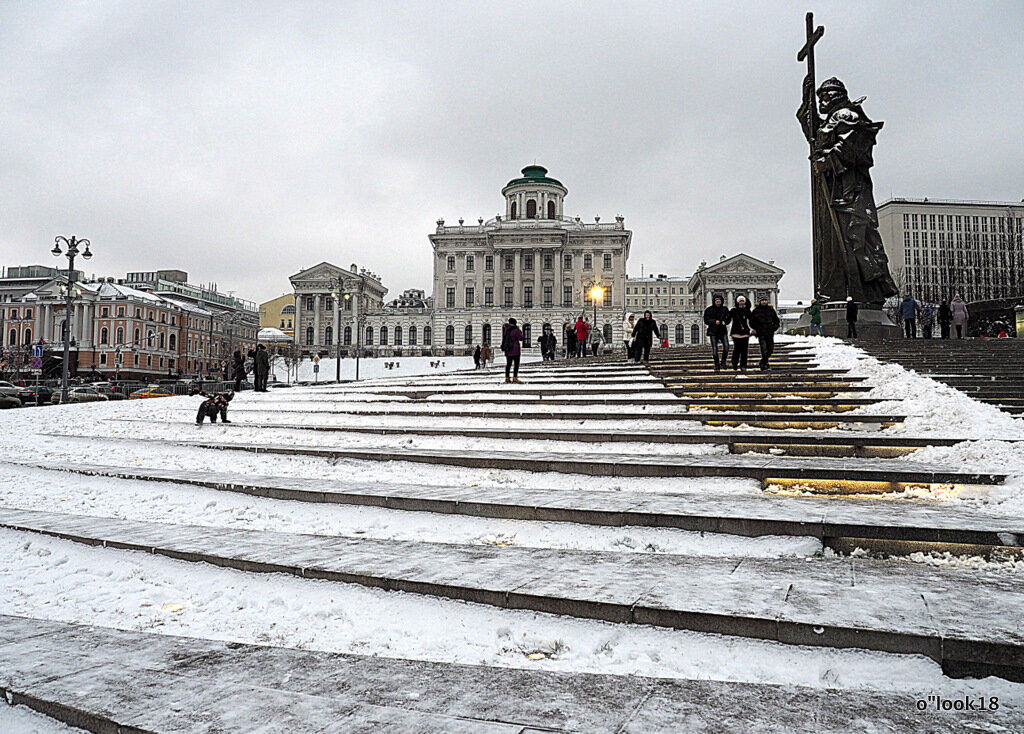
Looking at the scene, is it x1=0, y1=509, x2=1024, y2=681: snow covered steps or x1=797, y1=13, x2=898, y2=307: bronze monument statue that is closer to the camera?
x1=0, y1=509, x2=1024, y2=681: snow covered steps

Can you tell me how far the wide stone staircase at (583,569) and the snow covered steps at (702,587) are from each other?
0.05 feet

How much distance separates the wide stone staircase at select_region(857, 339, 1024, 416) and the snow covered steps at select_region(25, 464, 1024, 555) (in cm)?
566

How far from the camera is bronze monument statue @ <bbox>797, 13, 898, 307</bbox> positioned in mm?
22203

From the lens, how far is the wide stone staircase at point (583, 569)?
2.85 m

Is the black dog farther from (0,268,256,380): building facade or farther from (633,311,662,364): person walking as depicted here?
(0,268,256,380): building facade

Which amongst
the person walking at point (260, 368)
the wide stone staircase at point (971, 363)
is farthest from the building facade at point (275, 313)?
the wide stone staircase at point (971, 363)

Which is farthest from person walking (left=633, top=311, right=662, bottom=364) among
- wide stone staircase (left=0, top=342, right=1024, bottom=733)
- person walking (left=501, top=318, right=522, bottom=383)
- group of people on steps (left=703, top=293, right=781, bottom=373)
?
wide stone staircase (left=0, top=342, right=1024, bottom=733)

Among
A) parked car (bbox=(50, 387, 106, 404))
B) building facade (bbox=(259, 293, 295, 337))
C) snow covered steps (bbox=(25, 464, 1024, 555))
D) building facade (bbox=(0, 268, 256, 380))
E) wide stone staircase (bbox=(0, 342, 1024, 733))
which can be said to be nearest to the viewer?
wide stone staircase (bbox=(0, 342, 1024, 733))

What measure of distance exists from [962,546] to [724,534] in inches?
62.1

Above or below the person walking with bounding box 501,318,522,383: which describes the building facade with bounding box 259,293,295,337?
above

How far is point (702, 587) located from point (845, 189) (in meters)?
22.3

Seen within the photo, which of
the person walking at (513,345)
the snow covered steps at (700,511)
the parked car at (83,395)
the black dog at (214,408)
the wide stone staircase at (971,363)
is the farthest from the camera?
the parked car at (83,395)

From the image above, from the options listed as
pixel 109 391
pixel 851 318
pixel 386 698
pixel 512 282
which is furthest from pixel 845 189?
pixel 512 282

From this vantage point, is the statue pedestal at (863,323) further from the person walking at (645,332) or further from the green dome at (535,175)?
the green dome at (535,175)
